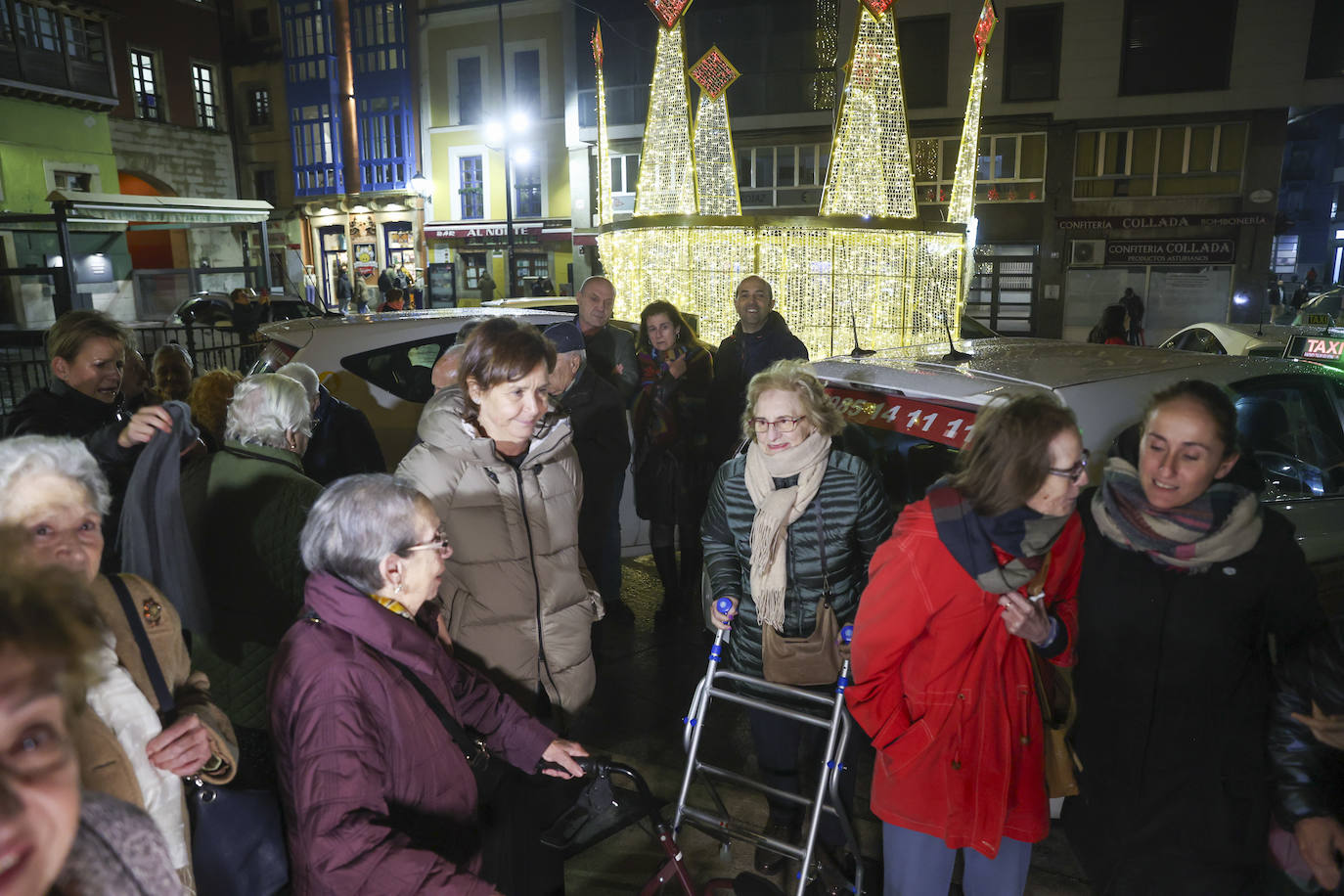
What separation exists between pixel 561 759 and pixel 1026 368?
8.21 ft

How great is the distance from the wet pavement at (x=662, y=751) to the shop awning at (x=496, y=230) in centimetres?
2619

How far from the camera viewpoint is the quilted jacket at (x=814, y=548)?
9.15 ft

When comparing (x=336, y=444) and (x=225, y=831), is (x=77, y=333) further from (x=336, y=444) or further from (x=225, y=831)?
(x=225, y=831)

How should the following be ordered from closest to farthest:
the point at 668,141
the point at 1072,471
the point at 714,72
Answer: the point at 1072,471
the point at 714,72
the point at 668,141

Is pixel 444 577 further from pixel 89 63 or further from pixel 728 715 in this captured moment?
pixel 89 63

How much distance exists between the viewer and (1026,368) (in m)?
3.46

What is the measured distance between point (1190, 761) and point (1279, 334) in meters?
8.84

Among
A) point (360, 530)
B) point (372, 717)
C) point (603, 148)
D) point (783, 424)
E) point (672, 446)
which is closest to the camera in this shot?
point (372, 717)

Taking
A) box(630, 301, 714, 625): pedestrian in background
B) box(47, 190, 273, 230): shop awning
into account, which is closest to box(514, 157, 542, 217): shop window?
box(47, 190, 273, 230): shop awning

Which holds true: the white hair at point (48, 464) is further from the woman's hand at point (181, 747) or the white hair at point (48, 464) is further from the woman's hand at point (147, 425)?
the woman's hand at point (147, 425)

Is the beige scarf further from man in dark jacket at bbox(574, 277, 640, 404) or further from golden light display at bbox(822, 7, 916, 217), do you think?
golden light display at bbox(822, 7, 916, 217)

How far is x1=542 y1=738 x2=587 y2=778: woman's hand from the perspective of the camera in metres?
2.25


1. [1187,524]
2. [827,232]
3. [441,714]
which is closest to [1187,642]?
[1187,524]

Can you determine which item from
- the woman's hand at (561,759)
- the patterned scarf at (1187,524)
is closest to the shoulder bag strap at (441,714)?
the woman's hand at (561,759)
